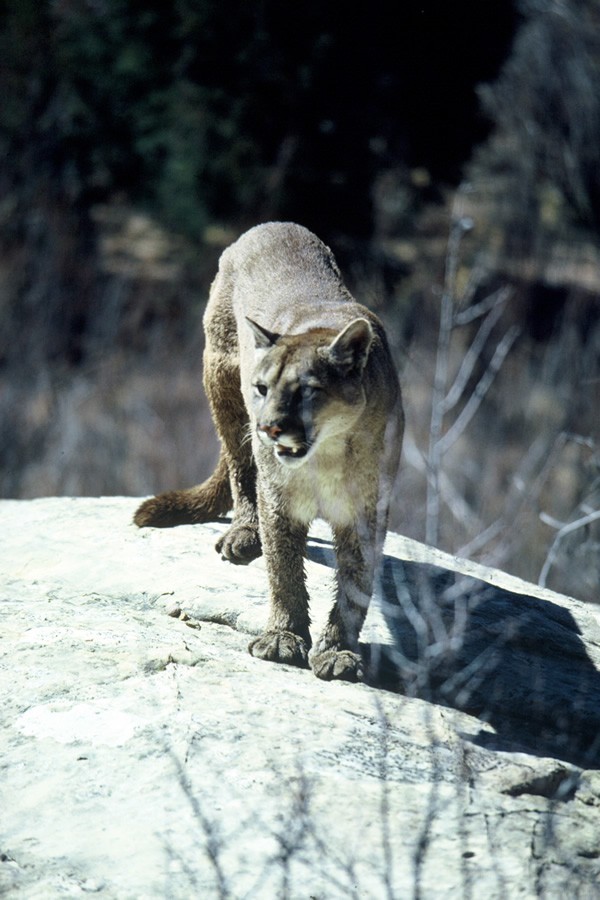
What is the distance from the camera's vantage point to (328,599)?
523cm

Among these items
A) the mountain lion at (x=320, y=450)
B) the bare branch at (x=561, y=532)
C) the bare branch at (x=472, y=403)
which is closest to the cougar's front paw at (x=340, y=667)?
the mountain lion at (x=320, y=450)

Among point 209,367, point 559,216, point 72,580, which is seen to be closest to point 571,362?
point 559,216

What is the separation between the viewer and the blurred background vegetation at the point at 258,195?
1373cm

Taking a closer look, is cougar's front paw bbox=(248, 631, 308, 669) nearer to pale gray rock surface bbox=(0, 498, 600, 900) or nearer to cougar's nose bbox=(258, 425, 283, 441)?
pale gray rock surface bbox=(0, 498, 600, 900)

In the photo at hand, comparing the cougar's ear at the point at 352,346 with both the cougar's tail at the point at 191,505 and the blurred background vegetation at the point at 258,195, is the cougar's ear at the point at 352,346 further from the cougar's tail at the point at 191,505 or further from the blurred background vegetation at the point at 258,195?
the blurred background vegetation at the point at 258,195

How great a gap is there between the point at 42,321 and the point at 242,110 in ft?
12.2

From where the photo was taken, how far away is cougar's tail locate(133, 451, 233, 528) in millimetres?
5895

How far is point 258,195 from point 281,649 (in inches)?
454

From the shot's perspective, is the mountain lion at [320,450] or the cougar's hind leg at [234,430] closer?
the mountain lion at [320,450]

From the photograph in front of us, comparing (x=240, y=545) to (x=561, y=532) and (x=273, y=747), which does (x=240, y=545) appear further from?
(x=273, y=747)

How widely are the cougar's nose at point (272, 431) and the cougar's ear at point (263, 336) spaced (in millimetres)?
437

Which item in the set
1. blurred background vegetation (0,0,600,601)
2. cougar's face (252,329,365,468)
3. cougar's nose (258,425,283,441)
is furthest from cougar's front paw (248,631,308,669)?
blurred background vegetation (0,0,600,601)

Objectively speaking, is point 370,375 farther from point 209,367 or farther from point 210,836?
point 210,836

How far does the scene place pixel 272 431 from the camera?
4344 mm
